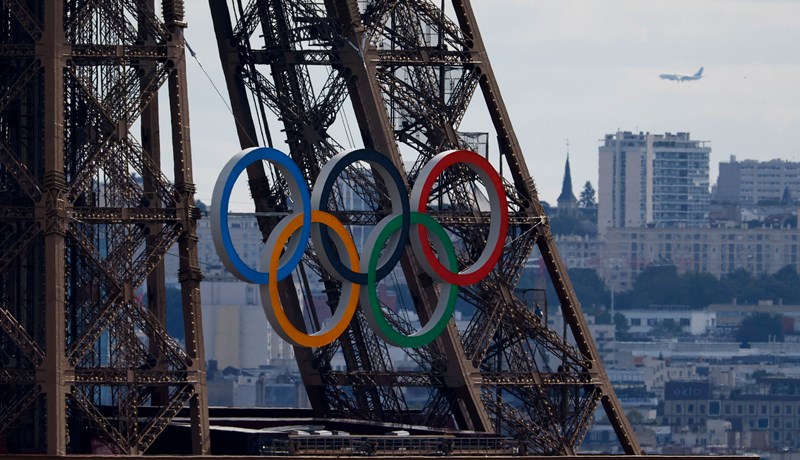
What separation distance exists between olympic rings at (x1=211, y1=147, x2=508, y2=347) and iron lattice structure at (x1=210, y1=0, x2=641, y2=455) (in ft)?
4.34

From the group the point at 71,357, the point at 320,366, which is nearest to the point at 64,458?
the point at 71,357

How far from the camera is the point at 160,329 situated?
59.8 metres

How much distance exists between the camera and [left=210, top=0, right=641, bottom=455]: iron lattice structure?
218ft

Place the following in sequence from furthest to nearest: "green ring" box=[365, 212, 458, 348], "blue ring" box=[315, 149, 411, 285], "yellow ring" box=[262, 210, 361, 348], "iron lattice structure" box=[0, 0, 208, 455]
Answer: "green ring" box=[365, 212, 458, 348], "blue ring" box=[315, 149, 411, 285], "yellow ring" box=[262, 210, 361, 348], "iron lattice structure" box=[0, 0, 208, 455]

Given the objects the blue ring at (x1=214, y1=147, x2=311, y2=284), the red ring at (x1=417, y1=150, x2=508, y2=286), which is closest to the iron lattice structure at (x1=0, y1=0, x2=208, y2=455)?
the blue ring at (x1=214, y1=147, x2=311, y2=284)

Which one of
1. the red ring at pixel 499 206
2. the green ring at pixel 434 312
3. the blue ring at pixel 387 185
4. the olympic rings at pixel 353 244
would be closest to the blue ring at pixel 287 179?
the olympic rings at pixel 353 244

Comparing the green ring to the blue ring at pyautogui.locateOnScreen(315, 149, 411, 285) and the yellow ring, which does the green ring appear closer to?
the blue ring at pyautogui.locateOnScreen(315, 149, 411, 285)

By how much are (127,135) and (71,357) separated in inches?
182

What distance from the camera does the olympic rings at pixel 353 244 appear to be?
6066cm

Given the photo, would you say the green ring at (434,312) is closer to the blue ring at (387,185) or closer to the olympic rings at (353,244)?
the olympic rings at (353,244)

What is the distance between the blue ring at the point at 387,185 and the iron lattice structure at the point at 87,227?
3.50m

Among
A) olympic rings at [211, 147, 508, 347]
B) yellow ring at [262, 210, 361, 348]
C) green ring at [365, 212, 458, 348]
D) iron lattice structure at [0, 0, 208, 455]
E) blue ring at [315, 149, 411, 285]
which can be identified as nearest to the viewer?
iron lattice structure at [0, 0, 208, 455]

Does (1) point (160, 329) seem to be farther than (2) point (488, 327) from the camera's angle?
No

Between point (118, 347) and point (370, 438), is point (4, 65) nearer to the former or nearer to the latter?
point (118, 347)
